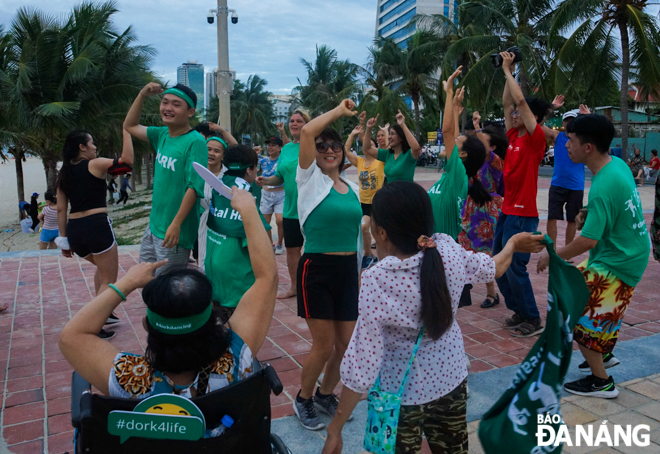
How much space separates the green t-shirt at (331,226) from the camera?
3143 mm

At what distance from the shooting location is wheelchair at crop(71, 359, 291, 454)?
1.56 m

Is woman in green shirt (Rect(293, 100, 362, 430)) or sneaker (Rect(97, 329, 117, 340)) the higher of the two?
woman in green shirt (Rect(293, 100, 362, 430))

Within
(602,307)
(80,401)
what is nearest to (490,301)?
(602,307)

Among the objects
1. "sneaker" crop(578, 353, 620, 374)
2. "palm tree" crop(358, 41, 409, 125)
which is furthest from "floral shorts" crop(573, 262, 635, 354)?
"palm tree" crop(358, 41, 409, 125)

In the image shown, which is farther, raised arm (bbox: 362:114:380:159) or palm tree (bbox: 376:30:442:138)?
palm tree (bbox: 376:30:442:138)

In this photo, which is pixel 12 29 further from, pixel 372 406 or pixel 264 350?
pixel 372 406

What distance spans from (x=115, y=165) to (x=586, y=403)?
13.2 feet

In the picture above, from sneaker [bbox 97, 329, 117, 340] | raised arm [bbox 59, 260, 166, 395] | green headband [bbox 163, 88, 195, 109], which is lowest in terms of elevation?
sneaker [bbox 97, 329, 117, 340]

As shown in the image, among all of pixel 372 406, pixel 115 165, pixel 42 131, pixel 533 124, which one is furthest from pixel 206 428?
pixel 42 131

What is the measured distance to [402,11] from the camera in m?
96.6

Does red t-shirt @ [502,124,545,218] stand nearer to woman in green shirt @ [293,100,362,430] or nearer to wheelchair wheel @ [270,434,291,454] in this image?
woman in green shirt @ [293,100,362,430]

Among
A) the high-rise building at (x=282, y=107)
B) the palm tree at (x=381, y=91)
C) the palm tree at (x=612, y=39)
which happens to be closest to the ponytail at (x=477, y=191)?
the palm tree at (x=612, y=39)

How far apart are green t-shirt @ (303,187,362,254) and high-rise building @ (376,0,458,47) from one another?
9086 centimetres

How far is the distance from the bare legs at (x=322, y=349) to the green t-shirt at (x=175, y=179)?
1339 mm
